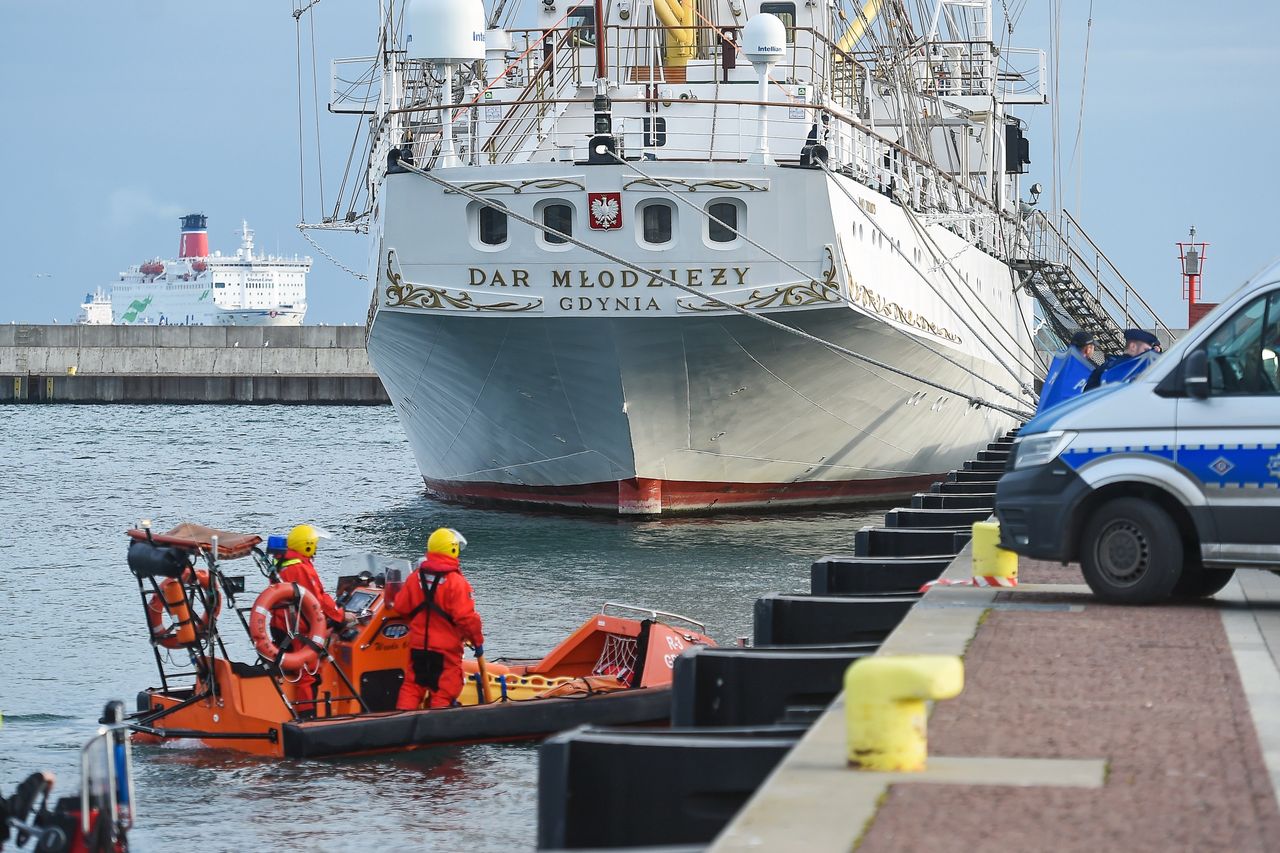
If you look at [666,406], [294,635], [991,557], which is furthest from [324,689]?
[666,406]

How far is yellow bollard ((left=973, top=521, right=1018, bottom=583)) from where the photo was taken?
11.8m

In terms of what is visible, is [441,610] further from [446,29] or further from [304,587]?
[446,29]

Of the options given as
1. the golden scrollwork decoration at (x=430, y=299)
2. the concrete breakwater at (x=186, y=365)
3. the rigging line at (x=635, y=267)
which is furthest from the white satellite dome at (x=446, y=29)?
the concrete breakwater at (x=186, y=365)

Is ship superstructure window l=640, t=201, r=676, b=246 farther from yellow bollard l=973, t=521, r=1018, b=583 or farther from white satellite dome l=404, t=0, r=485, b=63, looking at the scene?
yellow bollard l=973, t=521, r=1018, b=583

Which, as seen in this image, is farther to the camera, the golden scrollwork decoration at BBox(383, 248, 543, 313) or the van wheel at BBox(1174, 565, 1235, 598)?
the golden scrollwork decoration at BBox(383, 248, 543, 313)

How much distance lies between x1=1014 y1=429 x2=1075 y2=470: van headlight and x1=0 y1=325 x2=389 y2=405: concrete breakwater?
3155 inches

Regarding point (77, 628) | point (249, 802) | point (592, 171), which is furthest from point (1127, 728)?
point (592, 171)

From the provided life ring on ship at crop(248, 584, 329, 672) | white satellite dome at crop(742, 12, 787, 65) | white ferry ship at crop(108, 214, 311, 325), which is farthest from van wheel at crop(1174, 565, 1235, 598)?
white ferry ship at crop(108, 214, 311, 325)

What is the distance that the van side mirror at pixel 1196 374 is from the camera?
10734 millimetres

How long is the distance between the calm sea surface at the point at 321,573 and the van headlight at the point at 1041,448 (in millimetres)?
4109

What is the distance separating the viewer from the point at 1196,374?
35.3ft

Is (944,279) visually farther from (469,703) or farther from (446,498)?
(469,703)

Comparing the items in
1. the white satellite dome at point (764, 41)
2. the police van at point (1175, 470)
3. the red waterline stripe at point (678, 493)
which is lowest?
the red waterline stripe at point (678, 493)

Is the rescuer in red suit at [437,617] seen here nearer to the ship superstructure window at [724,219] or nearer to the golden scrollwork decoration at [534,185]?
the golden scrollwork decoration at [534,185]
